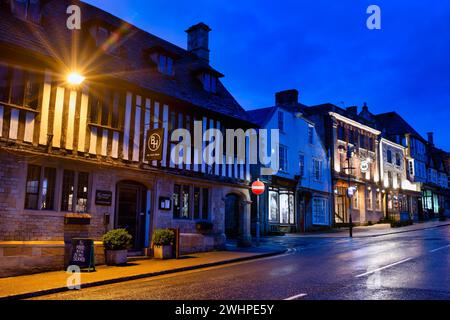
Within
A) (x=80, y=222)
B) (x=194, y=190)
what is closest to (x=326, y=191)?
(x=194, y=190)

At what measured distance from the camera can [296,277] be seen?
1066 centimetres

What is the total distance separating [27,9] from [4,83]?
10.4 feet

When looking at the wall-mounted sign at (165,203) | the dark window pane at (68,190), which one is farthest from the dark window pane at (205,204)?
the dark window pane at (68,190)

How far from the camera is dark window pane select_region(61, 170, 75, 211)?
44.9ft

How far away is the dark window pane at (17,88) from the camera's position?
41.0 ft

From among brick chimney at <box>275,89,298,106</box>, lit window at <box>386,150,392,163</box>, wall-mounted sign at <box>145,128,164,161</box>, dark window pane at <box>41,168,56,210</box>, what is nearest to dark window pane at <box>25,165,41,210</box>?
dark window pane at <box>41,168,56,210</box>

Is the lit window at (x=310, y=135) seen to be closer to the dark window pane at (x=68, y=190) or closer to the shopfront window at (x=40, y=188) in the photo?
the dark window pane at (x=68, y=190)

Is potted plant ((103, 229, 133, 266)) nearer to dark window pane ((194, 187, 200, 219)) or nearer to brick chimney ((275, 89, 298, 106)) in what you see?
dark window pane ((194, 187, 200, 219))

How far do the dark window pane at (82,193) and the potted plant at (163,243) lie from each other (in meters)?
2.89

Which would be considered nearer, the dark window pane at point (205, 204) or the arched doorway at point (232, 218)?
the dark window pane at point (205, 204)

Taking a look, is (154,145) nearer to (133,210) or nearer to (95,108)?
(95,108)

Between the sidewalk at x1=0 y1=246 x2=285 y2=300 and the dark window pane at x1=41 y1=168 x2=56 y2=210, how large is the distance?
2.19 meters

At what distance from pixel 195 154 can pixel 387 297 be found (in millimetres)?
11648
